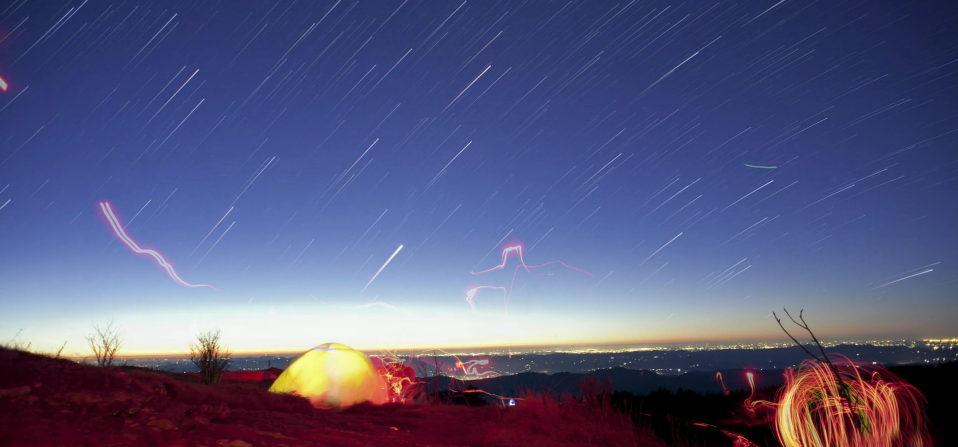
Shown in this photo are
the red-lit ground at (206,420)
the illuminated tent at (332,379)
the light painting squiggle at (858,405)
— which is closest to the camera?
the red-lit ground at (206,420)

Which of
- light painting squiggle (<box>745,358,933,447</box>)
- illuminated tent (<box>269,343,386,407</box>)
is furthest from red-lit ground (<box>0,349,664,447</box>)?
illuminated tent (<box>269,343,386,407</box>)

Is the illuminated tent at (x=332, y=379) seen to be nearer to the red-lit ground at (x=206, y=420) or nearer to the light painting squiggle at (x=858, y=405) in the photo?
the red-lit ground at (x=206, y=420)

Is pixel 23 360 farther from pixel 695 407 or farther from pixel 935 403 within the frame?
pixel 935 403

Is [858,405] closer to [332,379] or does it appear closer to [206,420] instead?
[206,420]

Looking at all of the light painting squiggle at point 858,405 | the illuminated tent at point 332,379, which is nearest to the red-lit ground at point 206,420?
the light painting squiggle at point 858,405

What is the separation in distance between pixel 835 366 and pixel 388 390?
477 inches

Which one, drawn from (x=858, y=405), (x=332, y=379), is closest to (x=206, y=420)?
(x=858, y=405)

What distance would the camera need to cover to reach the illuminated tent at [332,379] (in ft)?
44.8

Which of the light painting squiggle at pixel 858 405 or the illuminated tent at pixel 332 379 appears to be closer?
the light painting squiggle at pixel 858 405

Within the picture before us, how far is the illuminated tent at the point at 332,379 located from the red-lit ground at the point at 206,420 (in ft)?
11.0

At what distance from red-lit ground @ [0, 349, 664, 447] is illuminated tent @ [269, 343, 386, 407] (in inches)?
132

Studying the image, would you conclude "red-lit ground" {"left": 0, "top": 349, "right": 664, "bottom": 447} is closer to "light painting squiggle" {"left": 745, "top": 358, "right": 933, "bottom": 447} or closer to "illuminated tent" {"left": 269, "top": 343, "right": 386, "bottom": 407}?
"light painting squiggle" {"left": 745, "top": 358, "right": 933, "bottom": 447}

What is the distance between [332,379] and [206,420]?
328 inches

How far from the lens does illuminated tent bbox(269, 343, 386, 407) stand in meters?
13.6
